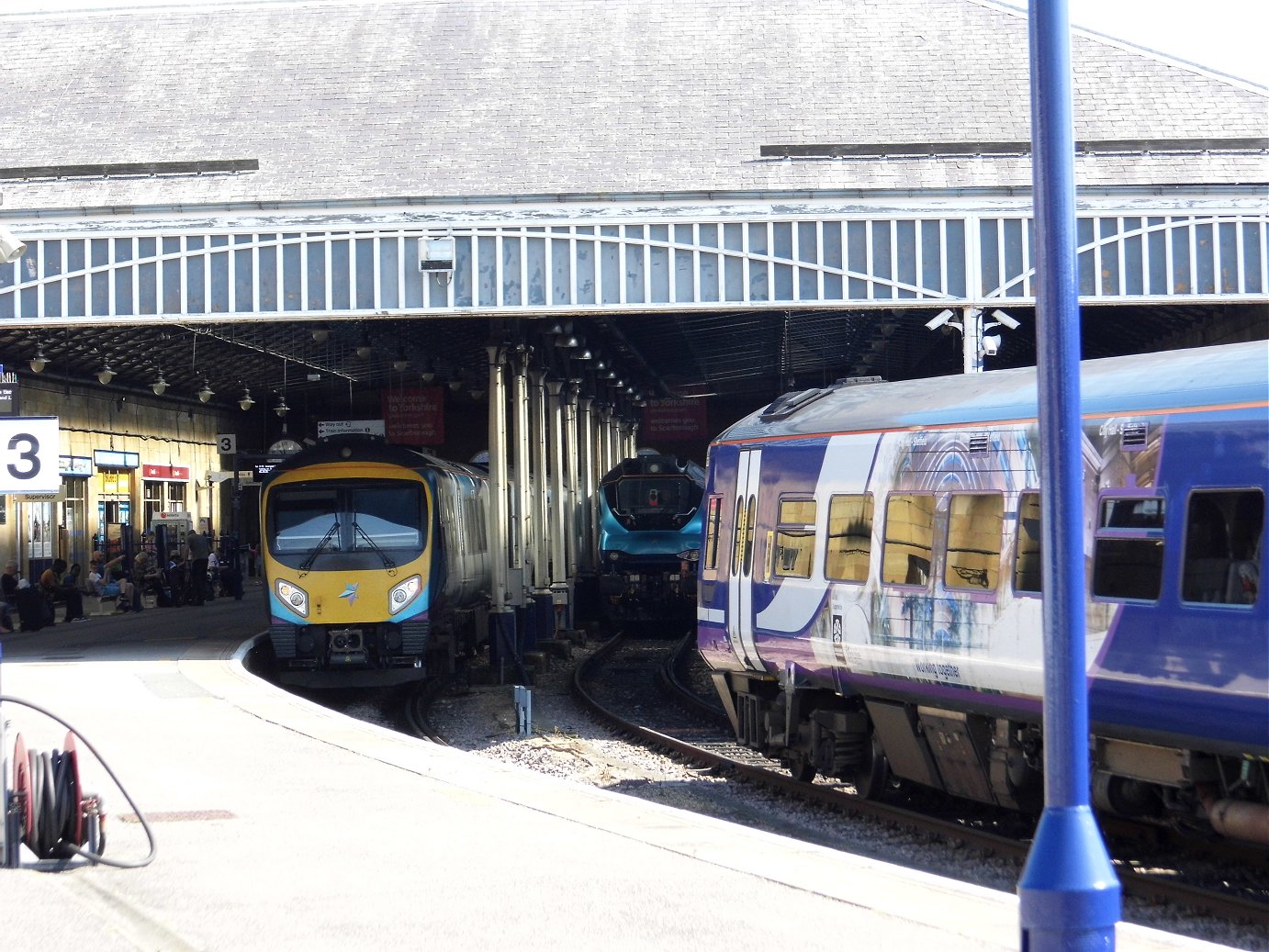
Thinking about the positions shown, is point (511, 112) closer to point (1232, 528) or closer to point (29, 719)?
point (29, 719)

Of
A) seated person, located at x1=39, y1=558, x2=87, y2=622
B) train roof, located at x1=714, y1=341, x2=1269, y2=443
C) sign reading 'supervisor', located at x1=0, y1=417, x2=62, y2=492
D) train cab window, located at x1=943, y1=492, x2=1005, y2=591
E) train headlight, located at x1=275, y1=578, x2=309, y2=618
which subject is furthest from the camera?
seated person, located at x1=39, y1=558, x2=87, y2=622

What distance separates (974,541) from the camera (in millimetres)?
10008

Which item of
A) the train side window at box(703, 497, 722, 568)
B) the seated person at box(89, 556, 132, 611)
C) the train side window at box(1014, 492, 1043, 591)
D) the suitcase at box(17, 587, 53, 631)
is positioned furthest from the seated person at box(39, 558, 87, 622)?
the train side window at box(1014, 492, 1043, 591)

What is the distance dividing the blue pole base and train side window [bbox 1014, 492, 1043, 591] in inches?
180

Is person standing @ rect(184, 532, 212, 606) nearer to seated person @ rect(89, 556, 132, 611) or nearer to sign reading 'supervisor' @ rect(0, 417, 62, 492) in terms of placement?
seated person @ rect(89, 556, 132, 611)

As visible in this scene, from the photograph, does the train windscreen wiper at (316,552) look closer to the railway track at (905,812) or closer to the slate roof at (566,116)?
the railway track at (905,812)

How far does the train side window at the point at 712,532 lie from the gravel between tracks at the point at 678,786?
2044 mm

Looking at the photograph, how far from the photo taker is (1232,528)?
8.00 meters

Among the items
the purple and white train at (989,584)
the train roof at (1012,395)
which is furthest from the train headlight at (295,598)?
the train roof at (1012,395)

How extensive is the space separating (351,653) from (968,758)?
10.4 m

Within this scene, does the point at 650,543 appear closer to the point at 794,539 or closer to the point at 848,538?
the point at 794,539

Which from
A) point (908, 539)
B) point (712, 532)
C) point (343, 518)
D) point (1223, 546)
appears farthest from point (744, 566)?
point (343, 518)

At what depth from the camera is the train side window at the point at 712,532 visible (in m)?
13.9

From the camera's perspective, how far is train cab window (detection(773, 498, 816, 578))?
39.5 ft
